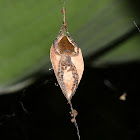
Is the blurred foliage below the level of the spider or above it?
above

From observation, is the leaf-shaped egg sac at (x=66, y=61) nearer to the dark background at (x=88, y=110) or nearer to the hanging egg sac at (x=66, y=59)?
the hanging egg sac at (x=66, y=59)

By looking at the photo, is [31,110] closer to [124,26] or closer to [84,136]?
[84,136]

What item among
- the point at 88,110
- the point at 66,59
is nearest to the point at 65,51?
the point at 66,59

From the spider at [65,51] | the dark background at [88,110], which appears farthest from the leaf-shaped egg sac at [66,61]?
the dark background at [88,110]

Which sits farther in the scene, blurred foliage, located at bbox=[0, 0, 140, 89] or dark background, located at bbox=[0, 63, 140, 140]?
dark background, located at bbox=[0, 63, 140, 140]

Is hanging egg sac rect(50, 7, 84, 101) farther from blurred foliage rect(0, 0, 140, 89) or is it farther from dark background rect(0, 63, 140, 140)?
dark background rect(0, 63, 140, 140)

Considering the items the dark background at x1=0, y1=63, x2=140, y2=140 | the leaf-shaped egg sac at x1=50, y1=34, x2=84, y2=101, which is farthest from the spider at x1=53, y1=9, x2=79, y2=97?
the dark background at x1=0, y1=63, x2=140, y2=140

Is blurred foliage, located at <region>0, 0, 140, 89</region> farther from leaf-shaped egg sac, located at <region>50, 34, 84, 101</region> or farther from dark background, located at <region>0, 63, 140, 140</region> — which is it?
dark background, located at <region>0, 63, 140, 140</region>
